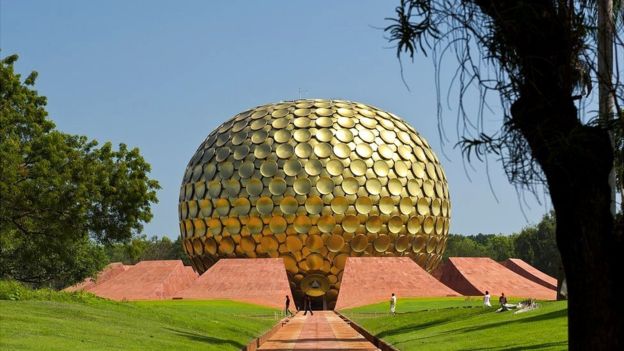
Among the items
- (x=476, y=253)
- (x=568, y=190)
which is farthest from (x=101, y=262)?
(x=476, y=253)

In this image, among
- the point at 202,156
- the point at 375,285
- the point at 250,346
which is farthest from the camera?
the point at 202,156

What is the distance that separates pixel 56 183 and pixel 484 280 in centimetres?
2590

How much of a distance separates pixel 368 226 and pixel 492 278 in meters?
6.84

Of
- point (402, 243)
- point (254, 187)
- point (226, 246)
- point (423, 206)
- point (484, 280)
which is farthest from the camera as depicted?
point (423, 206)

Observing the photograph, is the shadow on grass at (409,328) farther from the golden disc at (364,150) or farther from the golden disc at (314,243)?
the golden disc at (364,150)

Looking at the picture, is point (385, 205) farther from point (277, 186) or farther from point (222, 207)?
point (222, 207)

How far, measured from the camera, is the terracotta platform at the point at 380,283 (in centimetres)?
3400

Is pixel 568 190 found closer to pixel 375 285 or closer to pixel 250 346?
pixel 250 346

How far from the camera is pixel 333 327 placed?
2266cm

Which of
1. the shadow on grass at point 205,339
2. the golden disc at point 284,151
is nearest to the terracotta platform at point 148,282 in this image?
the golden disc at point 284,151

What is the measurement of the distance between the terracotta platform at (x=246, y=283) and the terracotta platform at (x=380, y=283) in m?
2.63

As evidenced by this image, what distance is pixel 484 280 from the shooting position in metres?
39.8

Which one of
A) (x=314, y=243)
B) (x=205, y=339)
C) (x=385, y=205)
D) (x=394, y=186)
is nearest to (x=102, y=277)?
(x=314, y=243)

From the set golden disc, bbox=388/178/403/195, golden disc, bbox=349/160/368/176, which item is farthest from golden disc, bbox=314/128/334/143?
golden disc, bbox=388/178/403/195
